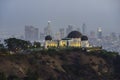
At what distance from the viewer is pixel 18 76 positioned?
248ft

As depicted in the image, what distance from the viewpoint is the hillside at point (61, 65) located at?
80125 millimetres

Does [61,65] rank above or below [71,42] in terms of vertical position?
below

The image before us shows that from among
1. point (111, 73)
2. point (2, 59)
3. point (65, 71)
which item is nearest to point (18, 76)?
point (2, 59)

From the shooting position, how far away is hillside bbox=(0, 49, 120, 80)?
263 feet

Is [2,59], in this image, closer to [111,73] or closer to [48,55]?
[48,55]

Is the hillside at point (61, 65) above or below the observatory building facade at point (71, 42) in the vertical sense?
below

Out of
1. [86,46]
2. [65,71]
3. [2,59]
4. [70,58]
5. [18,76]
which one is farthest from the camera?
[86,46]

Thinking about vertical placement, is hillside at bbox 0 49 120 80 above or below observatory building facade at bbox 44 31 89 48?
below

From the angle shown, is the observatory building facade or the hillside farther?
the observatory building facade

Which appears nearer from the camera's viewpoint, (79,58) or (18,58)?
(18,58)

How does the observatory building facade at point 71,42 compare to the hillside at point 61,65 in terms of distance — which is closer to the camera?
the hillside at point 61,65

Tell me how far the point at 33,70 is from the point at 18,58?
15.5 feet

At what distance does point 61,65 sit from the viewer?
9612 centimetres

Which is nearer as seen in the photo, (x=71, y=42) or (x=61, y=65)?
(x=61, y=65)
